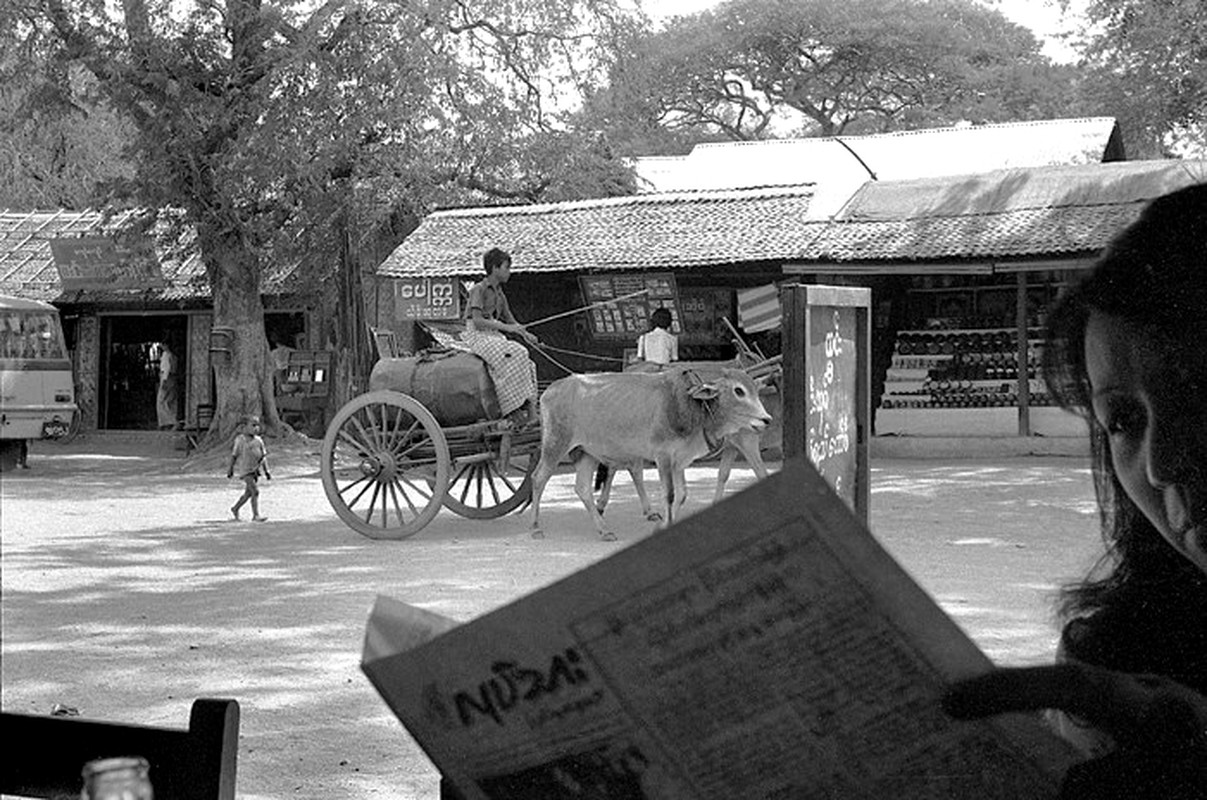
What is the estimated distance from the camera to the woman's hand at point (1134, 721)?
26.4 inches

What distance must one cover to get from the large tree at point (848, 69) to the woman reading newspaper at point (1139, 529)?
652 inches

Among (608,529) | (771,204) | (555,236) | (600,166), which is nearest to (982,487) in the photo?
(608,529)

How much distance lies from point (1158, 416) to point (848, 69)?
18068 mm

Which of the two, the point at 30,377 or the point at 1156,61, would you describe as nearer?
the point at 30,377

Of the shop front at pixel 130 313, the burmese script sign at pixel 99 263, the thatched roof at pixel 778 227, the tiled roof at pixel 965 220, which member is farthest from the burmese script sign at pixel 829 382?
the burmese script sign at pixel 99 263

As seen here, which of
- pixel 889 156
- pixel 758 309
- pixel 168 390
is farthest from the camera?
pixel 889 156

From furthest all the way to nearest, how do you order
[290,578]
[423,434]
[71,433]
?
[71,433]
[423,434]
[290,578]

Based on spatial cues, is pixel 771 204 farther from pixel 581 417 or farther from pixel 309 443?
pixel 581 417

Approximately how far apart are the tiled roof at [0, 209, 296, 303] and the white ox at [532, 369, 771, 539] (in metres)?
4.58

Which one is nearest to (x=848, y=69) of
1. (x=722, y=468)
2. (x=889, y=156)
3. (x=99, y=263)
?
(x=889, y=156)

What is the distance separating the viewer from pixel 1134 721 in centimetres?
68

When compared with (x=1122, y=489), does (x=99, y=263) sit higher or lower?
higher

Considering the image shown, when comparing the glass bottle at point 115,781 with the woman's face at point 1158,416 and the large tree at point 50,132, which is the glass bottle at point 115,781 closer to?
the woman's face at point 1158,416

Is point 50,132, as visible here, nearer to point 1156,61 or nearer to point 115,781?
point 1156,61
